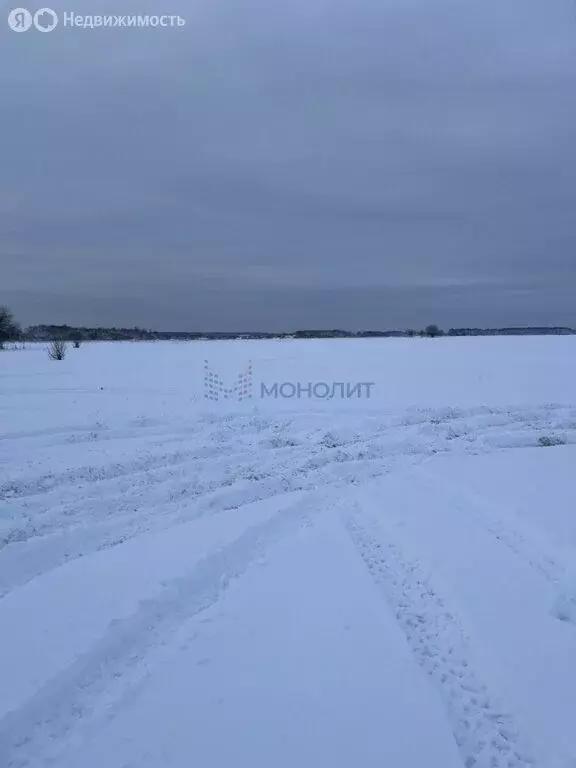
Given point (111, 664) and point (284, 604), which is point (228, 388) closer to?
point (284, 604)

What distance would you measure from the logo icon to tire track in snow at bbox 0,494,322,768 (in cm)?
972

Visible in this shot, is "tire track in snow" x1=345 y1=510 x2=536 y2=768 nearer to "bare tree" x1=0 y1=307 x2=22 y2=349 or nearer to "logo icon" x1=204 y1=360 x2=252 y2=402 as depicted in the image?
"logo icon" x1=204 y1=360 x2=252 y2=402

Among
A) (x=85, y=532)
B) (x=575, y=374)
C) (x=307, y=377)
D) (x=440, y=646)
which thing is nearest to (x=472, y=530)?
(x=440, y=646)

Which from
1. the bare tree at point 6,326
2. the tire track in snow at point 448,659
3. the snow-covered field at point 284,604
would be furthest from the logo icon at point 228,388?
the bare tree at point 6,326

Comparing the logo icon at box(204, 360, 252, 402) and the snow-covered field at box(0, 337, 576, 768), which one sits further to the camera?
the logo icon at box(204, 360, 252, 402)

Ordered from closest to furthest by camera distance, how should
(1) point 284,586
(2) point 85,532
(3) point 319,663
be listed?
(3) point 319,663, (1) point 284,586, (2) point 85,532

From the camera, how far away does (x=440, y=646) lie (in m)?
3.66

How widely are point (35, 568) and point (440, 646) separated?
139 inches

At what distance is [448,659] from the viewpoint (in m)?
3.51

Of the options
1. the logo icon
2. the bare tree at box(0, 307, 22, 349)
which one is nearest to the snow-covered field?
the logo icon

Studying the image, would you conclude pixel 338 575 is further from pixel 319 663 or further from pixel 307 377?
pixel 307 377

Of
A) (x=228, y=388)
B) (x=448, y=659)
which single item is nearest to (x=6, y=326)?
(x=228, y=388)

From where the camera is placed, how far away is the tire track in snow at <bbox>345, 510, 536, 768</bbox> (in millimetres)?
2812

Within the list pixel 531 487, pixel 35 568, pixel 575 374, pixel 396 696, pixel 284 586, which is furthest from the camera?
pixel 575 374
